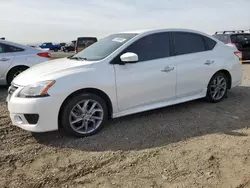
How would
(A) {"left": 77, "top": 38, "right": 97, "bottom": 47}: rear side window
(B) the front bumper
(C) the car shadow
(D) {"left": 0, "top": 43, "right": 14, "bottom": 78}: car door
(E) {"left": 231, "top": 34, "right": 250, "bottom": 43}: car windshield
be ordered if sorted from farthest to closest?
(A) {"left": 77, "top": 38, "right": 97, "bottom": 47}: rear side window < (E) {"left": 231, "top": 34, "right": 250, "bottom": 43}: car windshield < (D) {"left": 0, "top": 43, "right": 14, "bottom": 78}: car door < (C) the car shadow < (B) the front bumper

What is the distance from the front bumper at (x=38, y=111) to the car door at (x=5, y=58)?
374 cm

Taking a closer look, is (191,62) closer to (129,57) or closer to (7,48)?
(129,57)

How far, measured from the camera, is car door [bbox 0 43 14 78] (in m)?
7.07

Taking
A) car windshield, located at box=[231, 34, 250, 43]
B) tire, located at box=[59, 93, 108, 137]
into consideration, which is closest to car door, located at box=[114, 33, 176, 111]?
tire, located at box=[59, 93, 108, 137]

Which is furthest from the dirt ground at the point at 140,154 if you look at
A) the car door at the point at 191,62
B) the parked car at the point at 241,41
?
the parked car at the point at 241,41

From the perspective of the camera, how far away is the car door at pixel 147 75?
13.8 ft

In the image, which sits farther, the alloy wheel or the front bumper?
the alloy wheel

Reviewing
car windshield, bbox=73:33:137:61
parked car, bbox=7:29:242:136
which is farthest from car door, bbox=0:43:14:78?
car windshield, bbox=73:33:137:61

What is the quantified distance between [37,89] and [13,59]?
4122 millimetres

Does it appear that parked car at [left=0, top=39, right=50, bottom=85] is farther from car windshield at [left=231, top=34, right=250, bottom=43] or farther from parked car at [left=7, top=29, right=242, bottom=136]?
car windshield at [left=231, top=34, right=250, bottom=43]

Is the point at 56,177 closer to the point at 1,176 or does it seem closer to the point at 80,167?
the point at 80,167

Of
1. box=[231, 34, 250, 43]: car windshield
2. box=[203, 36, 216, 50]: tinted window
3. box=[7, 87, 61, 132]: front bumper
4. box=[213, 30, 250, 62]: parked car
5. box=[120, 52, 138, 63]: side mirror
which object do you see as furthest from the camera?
box=[231, 34, 250, 43]: car windshield

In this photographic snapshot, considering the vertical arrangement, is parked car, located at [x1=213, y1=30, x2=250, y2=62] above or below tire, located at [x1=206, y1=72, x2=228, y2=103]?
above

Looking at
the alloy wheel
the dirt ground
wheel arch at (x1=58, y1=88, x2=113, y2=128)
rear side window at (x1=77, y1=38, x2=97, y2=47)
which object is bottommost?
the dirt ground
